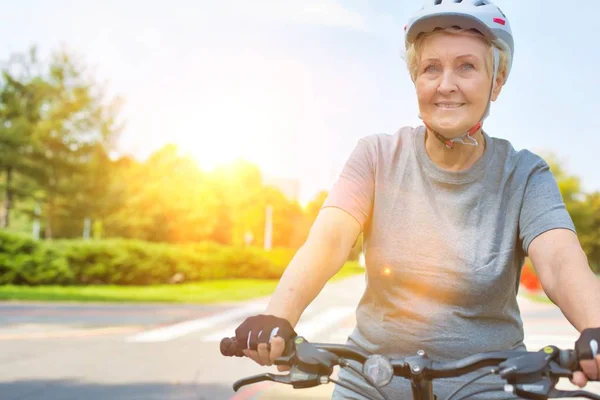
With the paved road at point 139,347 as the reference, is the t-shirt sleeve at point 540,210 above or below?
above

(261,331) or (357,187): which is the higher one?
(357,187)

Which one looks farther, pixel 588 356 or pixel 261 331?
pixel 261 331

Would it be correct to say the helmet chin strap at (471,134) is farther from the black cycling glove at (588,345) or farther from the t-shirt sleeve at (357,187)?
the black cycling glove at (588,345)

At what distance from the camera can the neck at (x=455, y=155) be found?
90.2 inches

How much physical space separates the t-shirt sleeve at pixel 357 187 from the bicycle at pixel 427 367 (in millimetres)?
561

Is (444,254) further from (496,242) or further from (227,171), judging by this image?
(227,171)

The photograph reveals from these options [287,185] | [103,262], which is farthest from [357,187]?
[287,185]

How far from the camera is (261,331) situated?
1.78 metres

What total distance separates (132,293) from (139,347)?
1321cm

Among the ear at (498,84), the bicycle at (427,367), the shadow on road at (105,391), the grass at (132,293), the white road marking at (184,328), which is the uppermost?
the ear at (498,84)

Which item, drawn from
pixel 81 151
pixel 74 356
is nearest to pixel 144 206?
pixel 81 151

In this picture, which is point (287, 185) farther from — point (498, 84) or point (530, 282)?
point (498, 84)

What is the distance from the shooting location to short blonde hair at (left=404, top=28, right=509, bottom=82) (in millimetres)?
2215

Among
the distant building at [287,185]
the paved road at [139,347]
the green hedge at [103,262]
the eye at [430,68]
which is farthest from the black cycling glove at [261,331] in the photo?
the distant building at [287,185]
